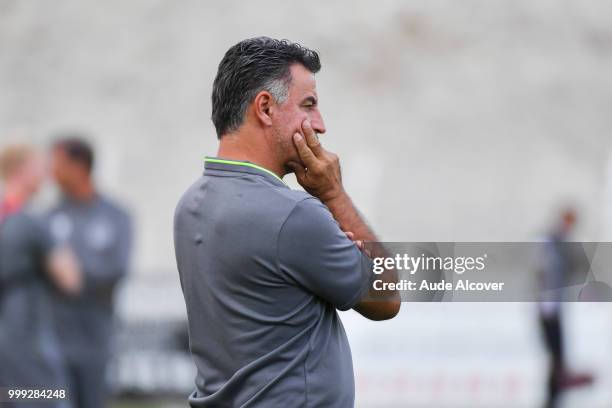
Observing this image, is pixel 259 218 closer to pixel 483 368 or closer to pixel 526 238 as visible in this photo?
pixel 483 368

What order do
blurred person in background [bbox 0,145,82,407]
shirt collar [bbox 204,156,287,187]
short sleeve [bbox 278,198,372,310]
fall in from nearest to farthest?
short sleeve [bbox 278,198,372,310] < shirt collar [bbox 204,156,287,187] < blurred person in background [bbox 0,145,82,407]

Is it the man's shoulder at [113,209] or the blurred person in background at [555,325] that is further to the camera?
the blurred person in background at [555,325]

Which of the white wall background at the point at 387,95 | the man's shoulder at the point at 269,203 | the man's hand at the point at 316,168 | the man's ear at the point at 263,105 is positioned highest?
the white wall background at the point at 387,95

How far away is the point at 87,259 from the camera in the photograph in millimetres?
6590

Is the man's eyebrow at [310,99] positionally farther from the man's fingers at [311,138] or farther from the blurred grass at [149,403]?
the blurred grass at [149,403]

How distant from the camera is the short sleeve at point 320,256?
7.99 feet

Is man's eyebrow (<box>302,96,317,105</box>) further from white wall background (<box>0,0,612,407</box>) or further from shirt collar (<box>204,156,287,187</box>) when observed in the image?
white wall background (<box>0,0,612,407</box>)

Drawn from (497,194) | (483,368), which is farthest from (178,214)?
(497,194)

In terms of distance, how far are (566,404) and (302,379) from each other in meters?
5.93

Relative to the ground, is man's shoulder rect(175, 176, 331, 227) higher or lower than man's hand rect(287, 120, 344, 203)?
lower

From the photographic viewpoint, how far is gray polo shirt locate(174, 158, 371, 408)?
245 cm
